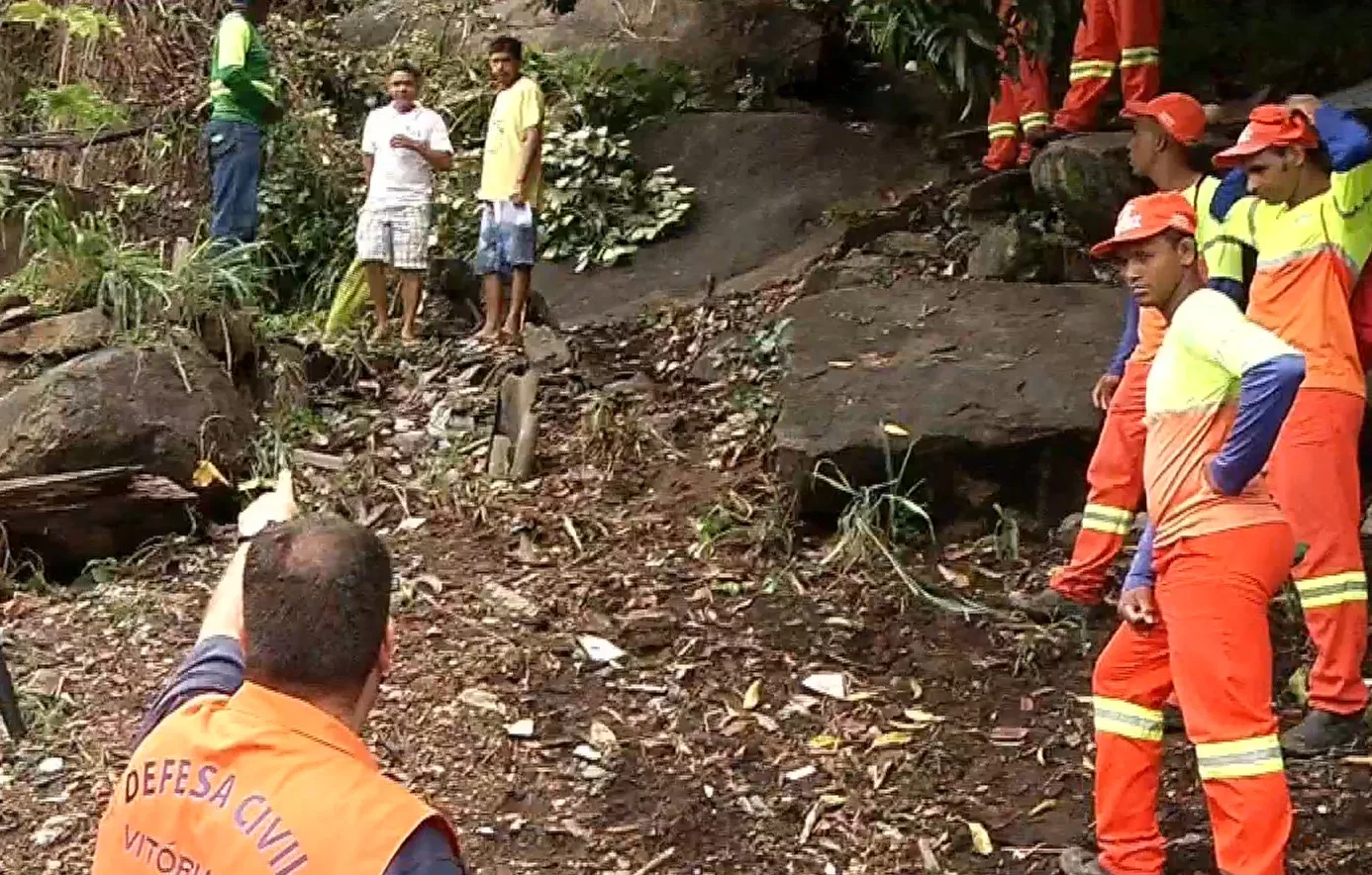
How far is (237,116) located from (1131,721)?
646cm

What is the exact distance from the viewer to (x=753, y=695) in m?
5.08

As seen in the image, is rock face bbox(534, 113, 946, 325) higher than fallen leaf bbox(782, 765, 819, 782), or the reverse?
rock face bbox(534, 113, 946, 325)

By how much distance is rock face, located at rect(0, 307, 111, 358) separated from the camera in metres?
6.99

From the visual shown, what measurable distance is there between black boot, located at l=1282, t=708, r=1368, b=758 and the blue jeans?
20.4 ft

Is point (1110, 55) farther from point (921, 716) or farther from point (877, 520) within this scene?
point (921, 716)

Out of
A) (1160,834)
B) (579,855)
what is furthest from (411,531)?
(1160,834)

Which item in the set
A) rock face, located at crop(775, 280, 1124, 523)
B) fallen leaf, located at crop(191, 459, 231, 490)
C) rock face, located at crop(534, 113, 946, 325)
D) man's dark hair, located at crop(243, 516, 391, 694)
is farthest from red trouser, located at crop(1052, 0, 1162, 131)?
man's dark hair, located at crop(243, 516, 391, 694)

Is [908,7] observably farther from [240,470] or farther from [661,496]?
[240,470]

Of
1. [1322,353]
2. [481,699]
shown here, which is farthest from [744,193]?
[1322,353]

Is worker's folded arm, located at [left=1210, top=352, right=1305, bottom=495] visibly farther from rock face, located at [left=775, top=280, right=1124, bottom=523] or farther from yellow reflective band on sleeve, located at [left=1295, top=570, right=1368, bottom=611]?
rock face, located at [left=775, top=280, right=1124, bottom=523]

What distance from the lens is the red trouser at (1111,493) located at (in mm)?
5055

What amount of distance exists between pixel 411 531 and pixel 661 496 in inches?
40.8

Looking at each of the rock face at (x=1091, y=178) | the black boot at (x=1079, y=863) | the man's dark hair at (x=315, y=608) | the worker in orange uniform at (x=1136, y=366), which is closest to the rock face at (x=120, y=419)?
the worker in orange uniform at (x=1136, y=366)

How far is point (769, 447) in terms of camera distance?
6.55 m
